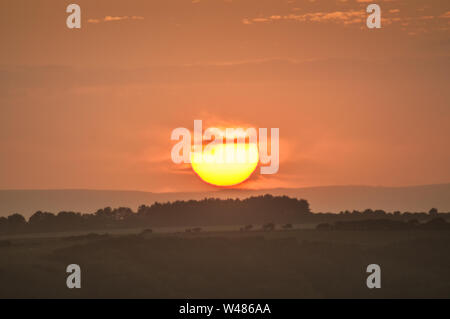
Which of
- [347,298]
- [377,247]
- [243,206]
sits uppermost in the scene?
[243,206]

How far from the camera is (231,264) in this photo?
9731 cm

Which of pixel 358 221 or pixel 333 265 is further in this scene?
pixel 358 221

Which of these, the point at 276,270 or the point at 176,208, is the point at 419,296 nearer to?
the point at 276,270

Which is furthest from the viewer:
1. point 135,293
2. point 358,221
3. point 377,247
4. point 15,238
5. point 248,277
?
point 358,221

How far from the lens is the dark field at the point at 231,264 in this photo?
293ft

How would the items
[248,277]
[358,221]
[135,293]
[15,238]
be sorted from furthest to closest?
[358,221]
[15,238]
[248,277]
[135,293]

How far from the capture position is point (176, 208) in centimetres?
14000

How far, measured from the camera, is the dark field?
89375 millimetres

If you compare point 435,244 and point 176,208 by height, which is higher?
point 176,208

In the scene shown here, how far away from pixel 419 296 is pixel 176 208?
2211 inches

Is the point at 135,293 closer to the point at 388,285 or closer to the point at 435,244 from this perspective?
the point at 388,285

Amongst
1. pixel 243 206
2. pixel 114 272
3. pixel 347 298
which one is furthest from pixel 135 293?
pixel 243 206

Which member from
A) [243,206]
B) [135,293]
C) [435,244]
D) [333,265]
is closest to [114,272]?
[135,293]

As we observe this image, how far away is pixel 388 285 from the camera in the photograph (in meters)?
93.1
